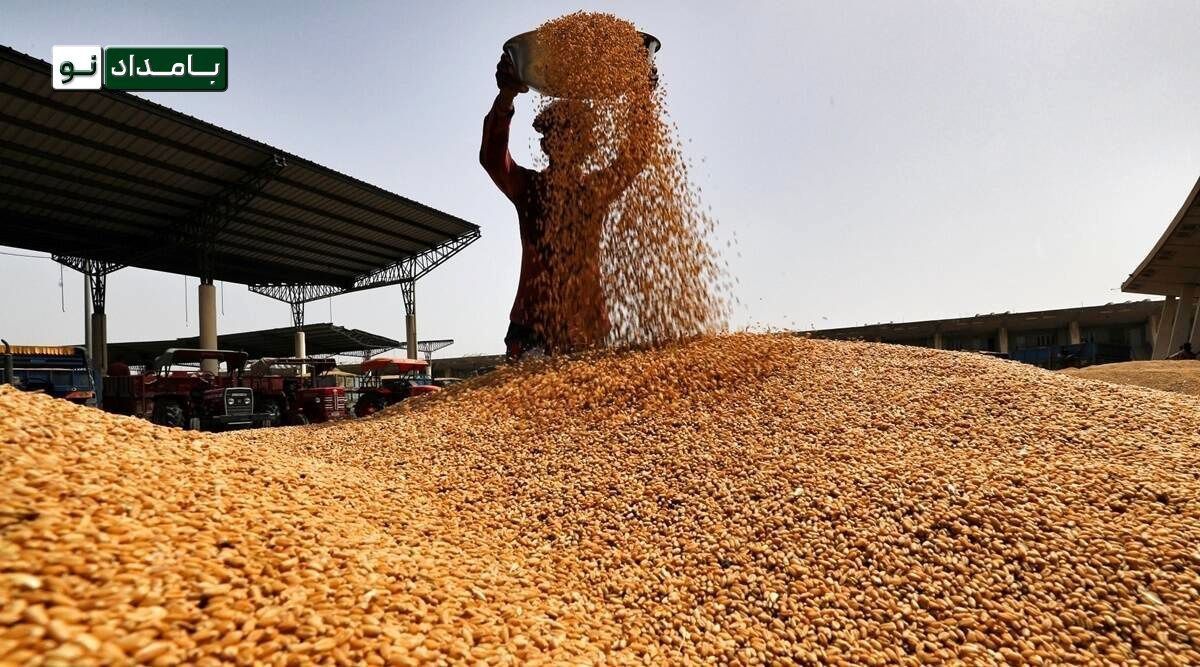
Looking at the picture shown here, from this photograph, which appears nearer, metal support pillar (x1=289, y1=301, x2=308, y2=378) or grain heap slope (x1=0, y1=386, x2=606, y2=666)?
grain heap slope (x1=0, y1=386, x2=606, y2=666)

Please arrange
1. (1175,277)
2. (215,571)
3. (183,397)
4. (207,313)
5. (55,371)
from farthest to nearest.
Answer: (1175,277) < (207,313) < (183,397) < (55,371) < (215,571)

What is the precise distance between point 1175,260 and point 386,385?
26.6m

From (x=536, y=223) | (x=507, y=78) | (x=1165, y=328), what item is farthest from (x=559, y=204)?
(x=1165, y=328)

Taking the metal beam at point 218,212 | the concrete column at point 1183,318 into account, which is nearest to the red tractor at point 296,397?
the metal beam at point 218,212

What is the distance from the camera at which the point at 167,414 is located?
11.4 meters

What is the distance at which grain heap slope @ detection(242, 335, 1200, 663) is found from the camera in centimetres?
275

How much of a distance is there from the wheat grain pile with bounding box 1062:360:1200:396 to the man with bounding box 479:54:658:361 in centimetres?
916

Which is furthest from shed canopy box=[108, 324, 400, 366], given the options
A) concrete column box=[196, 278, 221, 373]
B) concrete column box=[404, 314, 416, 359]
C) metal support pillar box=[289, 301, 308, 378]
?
concrete column box=[196, 278, 221, 373]

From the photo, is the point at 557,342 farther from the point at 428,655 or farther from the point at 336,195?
the point at 336,195

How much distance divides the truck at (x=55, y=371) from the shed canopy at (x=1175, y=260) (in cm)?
2566

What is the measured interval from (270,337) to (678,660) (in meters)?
38.2

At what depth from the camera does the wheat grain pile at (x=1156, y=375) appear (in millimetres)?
12188

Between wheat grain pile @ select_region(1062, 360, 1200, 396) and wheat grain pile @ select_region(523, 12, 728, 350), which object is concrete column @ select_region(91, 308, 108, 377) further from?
wheat grain pile @ select_region(1062, 360, 1200, 396)

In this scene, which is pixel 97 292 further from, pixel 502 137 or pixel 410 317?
pixel 502 137
